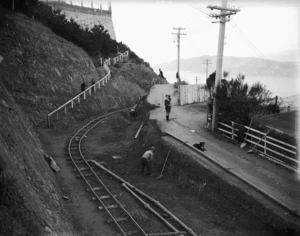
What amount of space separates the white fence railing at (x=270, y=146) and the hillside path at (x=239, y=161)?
39cm

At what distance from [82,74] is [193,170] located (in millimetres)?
20377

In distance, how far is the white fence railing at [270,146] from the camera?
599 inches

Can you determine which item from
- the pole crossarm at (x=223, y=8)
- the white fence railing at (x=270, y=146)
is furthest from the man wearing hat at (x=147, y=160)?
the pole crossarm at (x=223, y=8)

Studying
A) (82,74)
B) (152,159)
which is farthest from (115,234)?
(82,74)

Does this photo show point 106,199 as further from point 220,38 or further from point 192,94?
point 192,94

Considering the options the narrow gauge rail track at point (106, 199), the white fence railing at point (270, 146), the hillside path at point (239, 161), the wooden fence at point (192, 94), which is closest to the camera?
the narrow gauge rail track at point (106, 199)

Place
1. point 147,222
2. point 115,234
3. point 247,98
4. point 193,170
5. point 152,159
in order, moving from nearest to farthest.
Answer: point 115,234, point 147,222, point 193,170, point 152,159, point 247,98

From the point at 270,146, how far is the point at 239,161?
7.12 feet

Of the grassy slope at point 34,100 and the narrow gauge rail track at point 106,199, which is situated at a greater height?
the grassy slope at point 34,100

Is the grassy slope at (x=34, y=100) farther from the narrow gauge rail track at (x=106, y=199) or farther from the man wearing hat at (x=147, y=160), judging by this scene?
the man wearing hat at (x=147, y=160)

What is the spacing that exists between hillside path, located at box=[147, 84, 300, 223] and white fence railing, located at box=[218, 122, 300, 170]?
388mm

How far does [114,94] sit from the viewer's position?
113 ft

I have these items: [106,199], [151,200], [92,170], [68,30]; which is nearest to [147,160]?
[92,170]

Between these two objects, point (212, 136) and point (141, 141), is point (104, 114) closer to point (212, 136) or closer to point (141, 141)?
point (141, 141)
